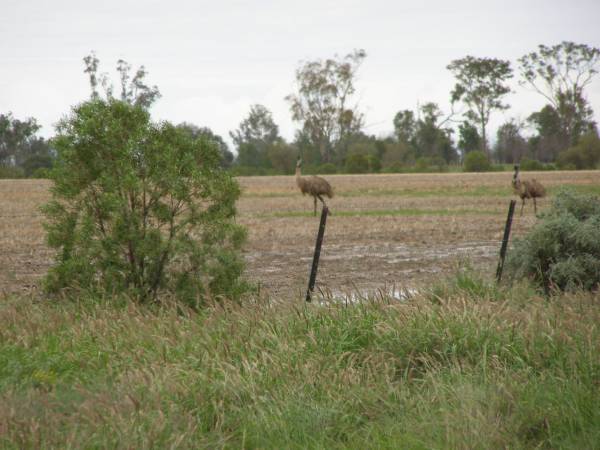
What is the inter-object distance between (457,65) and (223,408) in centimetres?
9344

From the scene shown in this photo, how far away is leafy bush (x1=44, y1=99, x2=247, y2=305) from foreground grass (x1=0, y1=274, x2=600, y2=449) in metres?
1.14

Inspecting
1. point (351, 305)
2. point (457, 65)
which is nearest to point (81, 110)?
point (351, 305)

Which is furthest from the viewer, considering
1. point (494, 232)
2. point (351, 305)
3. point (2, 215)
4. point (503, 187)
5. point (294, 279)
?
point (503, 187)

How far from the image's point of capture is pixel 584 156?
7775cm

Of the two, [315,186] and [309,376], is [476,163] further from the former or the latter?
[309,376]

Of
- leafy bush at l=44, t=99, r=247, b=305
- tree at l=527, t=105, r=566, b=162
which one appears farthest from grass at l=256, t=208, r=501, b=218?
tree at l=527, t=105, r=566, b=162

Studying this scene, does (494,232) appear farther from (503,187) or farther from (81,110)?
(503,187)

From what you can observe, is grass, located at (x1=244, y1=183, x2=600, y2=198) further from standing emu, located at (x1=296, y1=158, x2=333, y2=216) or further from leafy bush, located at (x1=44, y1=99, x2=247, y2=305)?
leafy bush, located at (x1=44, y1=99, x2=247, y2=305)

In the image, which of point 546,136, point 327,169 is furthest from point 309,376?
point 546,136

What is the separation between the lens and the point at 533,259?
10.0m

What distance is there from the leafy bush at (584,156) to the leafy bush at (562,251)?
70.5m

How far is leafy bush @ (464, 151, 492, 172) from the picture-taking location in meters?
77.4

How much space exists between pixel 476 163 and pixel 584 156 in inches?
425

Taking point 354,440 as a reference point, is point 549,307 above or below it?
above
